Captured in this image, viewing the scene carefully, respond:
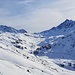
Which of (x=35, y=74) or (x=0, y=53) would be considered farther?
(x=0, y=53)

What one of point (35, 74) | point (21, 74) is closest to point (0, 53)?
point (35, 74)

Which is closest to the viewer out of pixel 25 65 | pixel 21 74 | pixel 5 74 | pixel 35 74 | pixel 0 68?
pixel 5 74

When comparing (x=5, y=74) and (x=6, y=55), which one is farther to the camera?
(x=6, y=55)

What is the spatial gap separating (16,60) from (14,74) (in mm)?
63651

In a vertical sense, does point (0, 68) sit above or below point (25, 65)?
below

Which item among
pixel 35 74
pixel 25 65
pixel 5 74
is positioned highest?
pixel 25 65

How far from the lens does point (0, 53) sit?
198 metres

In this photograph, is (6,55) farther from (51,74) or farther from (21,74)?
(21,74)

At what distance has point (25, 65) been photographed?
195 m

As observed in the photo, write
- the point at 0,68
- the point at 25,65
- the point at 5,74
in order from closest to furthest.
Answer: the point at 5,74 → the point at 0,68 → the point at 25,65

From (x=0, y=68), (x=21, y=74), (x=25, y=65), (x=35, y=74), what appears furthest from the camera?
(x=25, y=65)

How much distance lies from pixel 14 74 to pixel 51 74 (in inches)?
2663

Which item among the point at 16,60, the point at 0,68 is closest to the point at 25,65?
the point at 16,60

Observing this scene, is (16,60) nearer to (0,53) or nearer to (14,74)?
(0,53)
